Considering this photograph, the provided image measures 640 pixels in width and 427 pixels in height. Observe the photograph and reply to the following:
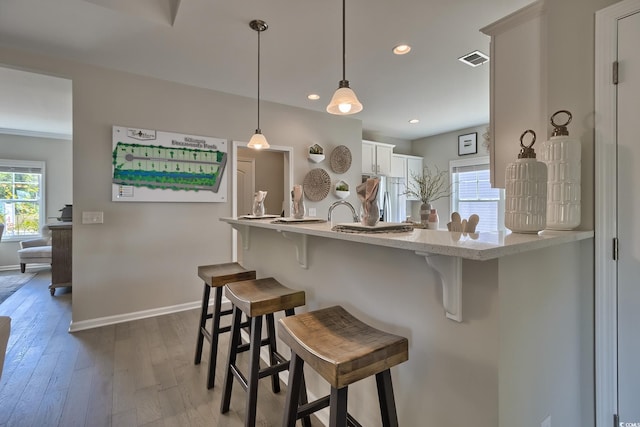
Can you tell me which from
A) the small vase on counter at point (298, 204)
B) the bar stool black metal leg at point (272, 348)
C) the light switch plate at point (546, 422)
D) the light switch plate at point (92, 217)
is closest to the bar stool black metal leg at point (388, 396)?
the light switch plate at point (546, 422)

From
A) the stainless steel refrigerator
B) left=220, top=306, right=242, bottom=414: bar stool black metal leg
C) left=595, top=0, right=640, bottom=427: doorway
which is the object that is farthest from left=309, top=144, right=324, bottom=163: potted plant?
left=595, top=0, right=640, bottom=427: doorway

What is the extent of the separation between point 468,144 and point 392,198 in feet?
5.40

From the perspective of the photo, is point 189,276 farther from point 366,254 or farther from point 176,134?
point 366,254

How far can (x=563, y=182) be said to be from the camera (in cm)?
132

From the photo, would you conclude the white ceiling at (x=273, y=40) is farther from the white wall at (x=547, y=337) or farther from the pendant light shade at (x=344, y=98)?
the white wall at (x=547, y=337)

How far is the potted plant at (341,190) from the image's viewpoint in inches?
180

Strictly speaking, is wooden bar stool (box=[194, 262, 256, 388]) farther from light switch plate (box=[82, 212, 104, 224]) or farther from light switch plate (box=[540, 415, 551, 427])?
light switch plate (box=[540, 415, 551, 427])

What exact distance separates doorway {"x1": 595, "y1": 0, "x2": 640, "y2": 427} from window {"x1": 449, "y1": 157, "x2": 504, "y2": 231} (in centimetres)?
402

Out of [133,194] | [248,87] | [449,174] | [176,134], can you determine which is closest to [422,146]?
[449,174]

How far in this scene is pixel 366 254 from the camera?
4.69 ft

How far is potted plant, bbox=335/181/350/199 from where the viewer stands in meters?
4.58

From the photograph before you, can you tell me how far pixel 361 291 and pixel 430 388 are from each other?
18.9 inches

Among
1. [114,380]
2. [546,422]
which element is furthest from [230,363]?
[546,422]

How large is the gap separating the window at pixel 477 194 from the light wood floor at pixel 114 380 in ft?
15.5
